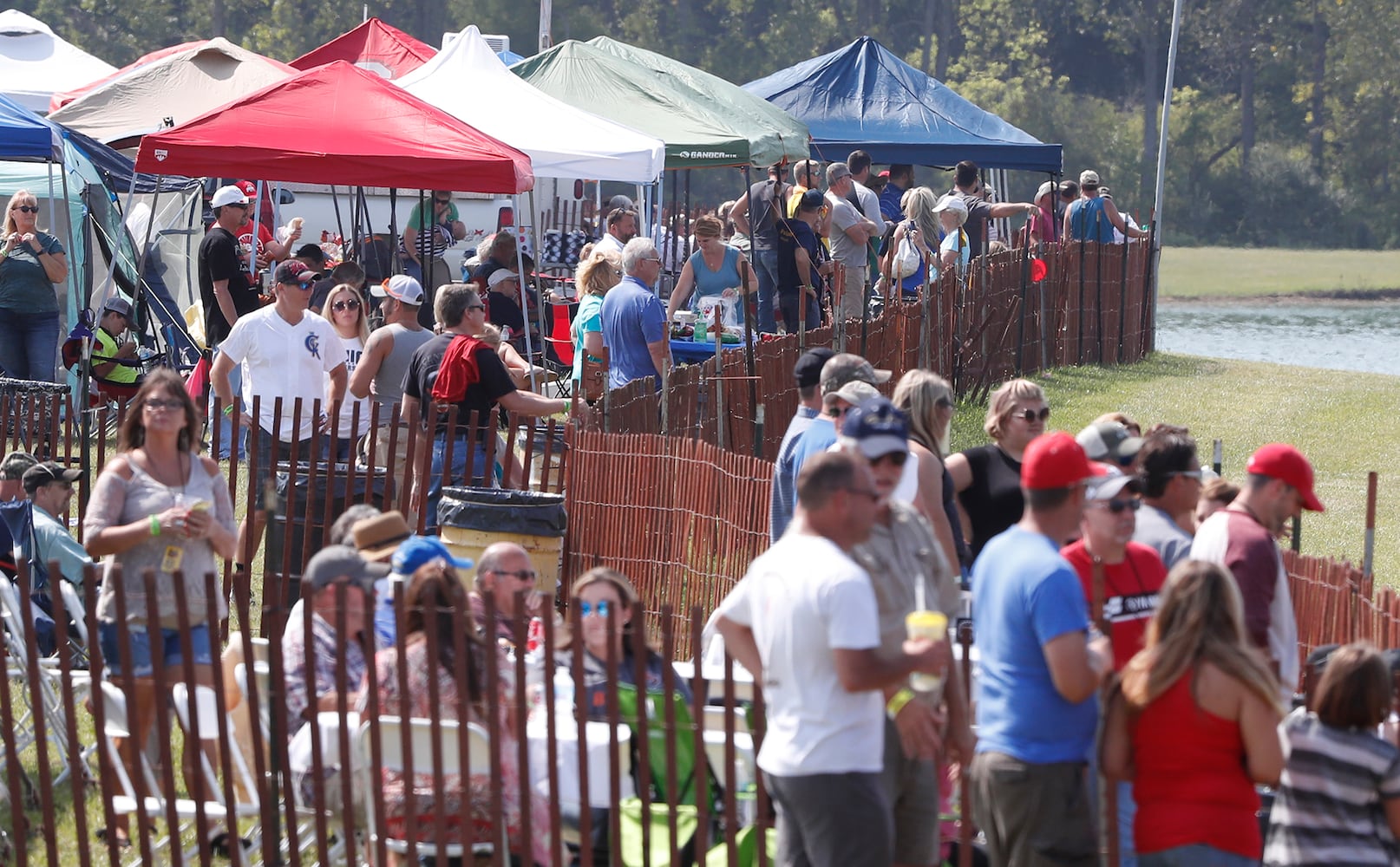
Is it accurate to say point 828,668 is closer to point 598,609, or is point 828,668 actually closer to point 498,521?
point 598,609

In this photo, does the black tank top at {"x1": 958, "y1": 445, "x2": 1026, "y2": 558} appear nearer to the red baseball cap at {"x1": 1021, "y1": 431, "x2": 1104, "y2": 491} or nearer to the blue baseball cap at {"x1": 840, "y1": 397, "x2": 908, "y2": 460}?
the blue baseball cap at {"x1": 840, "y1": 397, "x2": 908, "y2": 460}

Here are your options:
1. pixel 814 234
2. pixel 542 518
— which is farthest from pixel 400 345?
pixel 814 234

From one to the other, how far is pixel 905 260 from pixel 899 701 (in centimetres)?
1059

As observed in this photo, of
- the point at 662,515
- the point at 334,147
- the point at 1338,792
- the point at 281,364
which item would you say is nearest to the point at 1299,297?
the point at 334,147

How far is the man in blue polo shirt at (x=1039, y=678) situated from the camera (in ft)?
14.1

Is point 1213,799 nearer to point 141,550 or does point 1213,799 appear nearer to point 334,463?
point 141,550

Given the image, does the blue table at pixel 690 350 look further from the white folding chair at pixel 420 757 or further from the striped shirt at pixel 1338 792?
the striped shirt at pixel 1338 792

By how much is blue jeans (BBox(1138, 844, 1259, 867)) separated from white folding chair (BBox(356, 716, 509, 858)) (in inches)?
67.0

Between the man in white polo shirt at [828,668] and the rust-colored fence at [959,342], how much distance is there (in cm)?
436

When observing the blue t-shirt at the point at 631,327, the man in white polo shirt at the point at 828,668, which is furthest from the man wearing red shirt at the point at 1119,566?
the blue t-shirt at the point at 631,327

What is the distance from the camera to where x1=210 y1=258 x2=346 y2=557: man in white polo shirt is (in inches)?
343

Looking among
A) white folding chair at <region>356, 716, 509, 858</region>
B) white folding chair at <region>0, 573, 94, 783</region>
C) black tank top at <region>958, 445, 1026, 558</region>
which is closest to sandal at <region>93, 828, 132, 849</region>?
white folding chair at <region>0, 573, 94, 783</region>

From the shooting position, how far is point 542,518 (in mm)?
7859

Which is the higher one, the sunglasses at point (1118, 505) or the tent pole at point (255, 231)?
the tent pole at point (255, 231)
